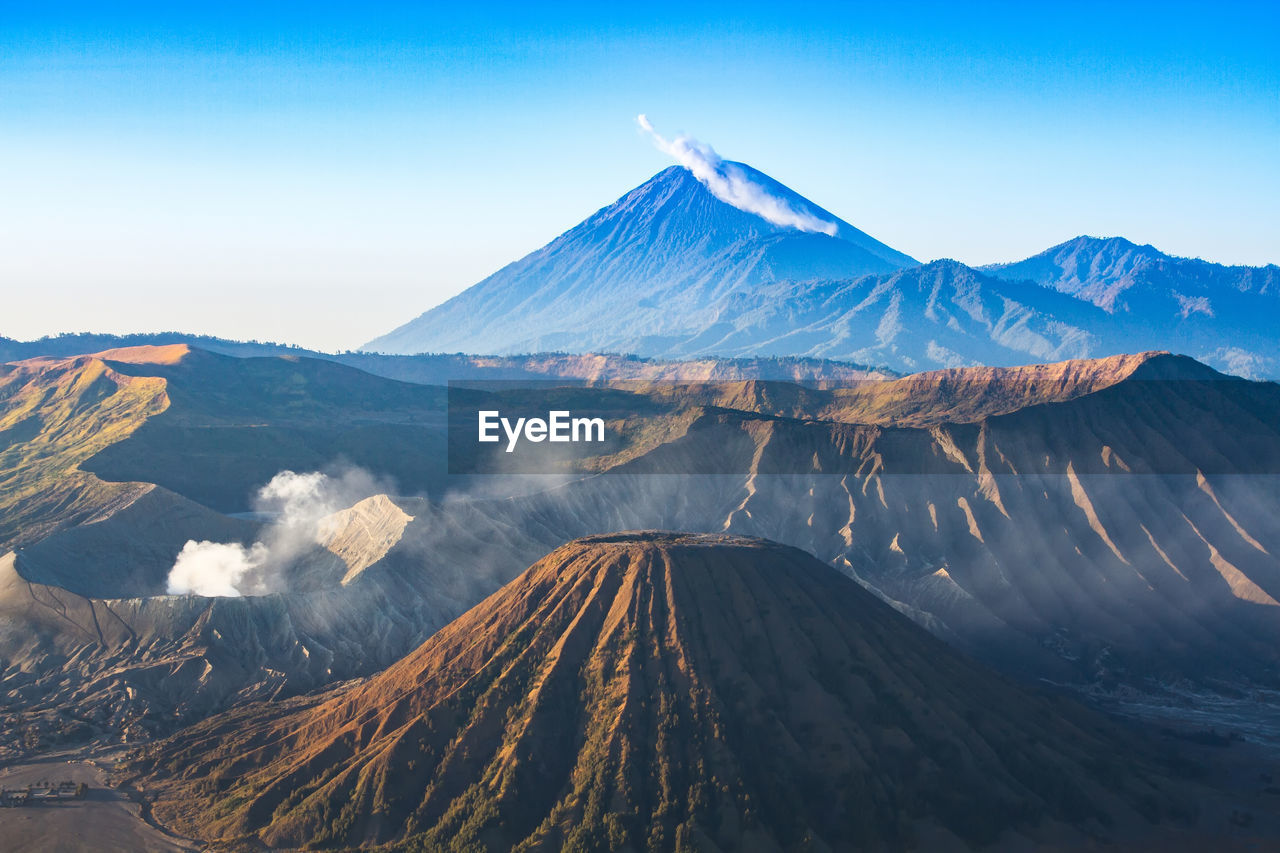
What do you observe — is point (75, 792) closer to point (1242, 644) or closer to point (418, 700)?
point (418, 700)

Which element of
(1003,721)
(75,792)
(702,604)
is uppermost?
(702,604)

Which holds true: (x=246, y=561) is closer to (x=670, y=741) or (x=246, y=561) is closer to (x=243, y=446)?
(x=243, y=446)

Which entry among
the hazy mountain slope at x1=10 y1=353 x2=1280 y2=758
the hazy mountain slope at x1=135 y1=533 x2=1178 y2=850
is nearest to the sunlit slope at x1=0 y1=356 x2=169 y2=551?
the hazy mountain slope at x1=10 y1=353 x2=1280 y2=758

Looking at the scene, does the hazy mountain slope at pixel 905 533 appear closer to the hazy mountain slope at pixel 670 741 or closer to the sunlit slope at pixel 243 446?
the sunlit slope at pixel 243 446

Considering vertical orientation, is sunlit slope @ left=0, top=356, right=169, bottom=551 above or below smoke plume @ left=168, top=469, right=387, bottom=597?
above

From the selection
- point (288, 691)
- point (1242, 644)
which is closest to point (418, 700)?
point (288, 691)

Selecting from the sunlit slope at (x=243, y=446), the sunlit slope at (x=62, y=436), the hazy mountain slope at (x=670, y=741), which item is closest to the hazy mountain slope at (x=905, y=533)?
the sunlit slope at (x=243, y=446)

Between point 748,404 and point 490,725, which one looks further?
point 748,404

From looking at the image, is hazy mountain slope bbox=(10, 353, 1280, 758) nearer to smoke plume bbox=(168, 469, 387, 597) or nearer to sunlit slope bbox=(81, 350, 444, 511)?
sunlit slope bbox=(81, 350, 444, 511)

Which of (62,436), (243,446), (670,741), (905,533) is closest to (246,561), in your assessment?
(243,446)
